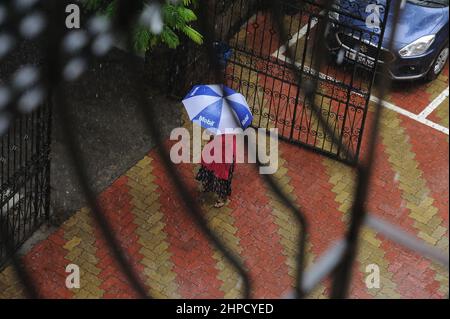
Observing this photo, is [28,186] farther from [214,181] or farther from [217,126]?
[217,126]

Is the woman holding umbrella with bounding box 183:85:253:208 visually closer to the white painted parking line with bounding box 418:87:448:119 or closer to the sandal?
the sandal

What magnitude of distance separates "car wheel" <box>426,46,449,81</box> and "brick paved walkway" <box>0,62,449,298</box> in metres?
1.60

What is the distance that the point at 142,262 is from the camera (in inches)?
389

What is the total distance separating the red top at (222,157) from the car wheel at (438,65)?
13.3ft

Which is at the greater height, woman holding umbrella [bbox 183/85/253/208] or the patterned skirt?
woman holding umbrella [bbox 183/85/253/208]

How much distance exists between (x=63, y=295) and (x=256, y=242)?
2169mm

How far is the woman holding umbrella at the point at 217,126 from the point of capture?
9508 millimetres

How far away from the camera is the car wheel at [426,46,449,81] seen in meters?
13.0

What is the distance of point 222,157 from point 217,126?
57 cm

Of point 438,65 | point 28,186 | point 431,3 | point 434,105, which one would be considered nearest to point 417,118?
point 434,105

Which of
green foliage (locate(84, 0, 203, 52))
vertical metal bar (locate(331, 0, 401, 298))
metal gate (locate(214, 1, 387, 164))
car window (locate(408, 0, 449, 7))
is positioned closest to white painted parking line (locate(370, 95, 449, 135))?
metal gate (locate(214, 1, 387, 164))

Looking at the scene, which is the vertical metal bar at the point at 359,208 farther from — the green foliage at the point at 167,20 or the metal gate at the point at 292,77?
the metal gate at the point at 292,77

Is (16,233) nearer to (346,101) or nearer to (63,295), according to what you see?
(63,295)
